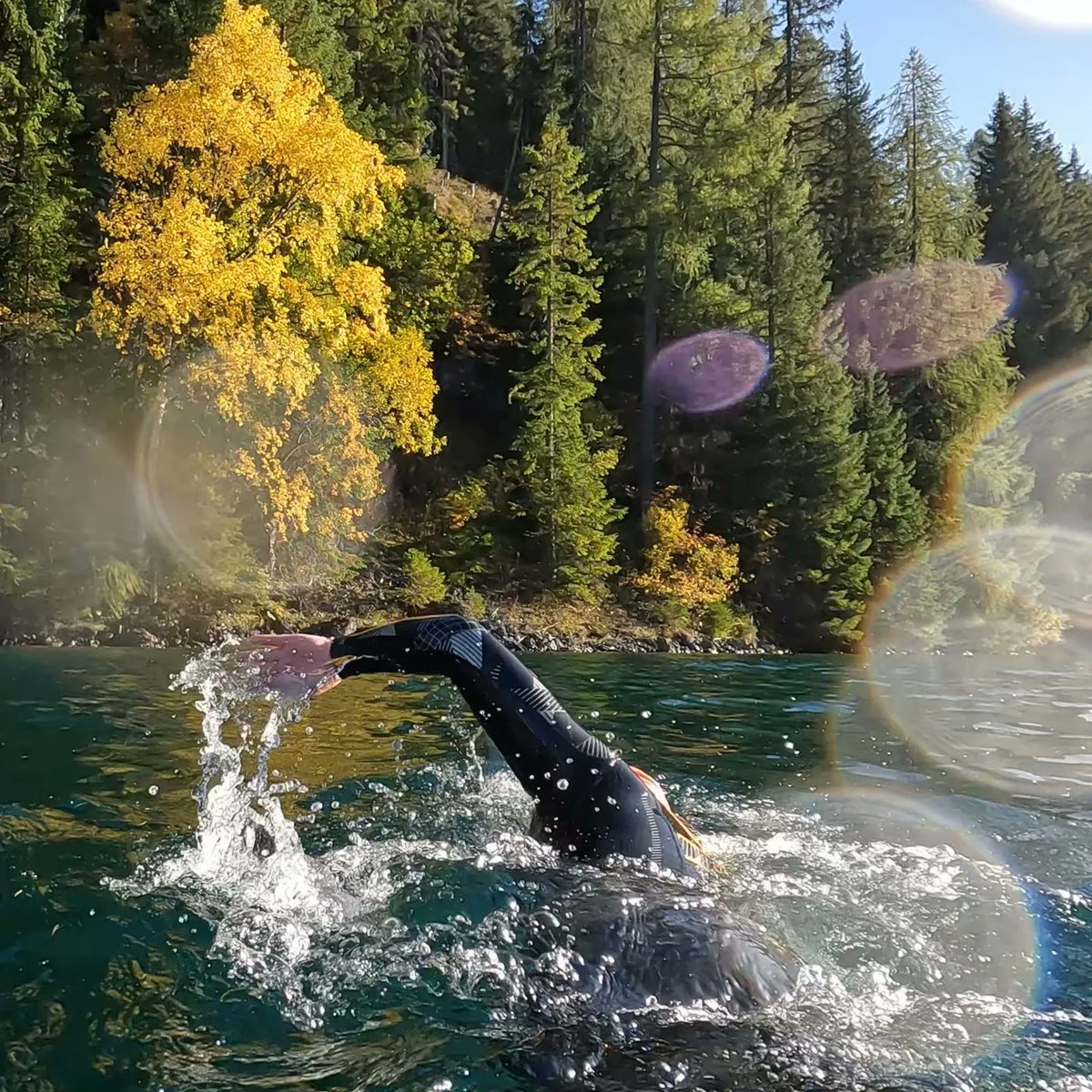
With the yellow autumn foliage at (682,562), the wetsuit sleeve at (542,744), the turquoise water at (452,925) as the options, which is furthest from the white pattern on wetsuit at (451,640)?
the yellow autumn foliage at (682,562)

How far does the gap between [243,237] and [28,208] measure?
505cm

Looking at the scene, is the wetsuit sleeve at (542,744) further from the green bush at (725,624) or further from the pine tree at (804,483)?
the pine tree at (804,483)

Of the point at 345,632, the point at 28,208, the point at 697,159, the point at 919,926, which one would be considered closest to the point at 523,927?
the point at 919,926

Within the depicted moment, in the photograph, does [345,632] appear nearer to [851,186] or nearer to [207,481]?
[207,481]

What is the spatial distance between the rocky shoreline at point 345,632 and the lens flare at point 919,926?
1081 centimetres

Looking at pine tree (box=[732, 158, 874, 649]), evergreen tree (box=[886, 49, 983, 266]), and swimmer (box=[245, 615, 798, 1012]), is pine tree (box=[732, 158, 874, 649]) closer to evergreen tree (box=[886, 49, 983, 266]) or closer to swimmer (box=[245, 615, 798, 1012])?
evergreen tree (box=[886, 49, 983, 266])

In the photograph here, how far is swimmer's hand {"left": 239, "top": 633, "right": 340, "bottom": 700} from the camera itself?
15.4ft

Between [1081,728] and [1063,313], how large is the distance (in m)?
38.3

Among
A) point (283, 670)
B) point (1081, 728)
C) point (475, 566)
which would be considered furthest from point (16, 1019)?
point (475, 566)

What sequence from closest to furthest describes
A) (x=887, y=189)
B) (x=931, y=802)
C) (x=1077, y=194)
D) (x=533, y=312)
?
(x=931, y=802), (x=533, y=312), (x=887, y=189), (x=1077, y=194)

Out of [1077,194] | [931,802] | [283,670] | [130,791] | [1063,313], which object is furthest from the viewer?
[1077,194]

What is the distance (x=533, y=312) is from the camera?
94.7 ft

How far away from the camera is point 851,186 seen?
39.3 m

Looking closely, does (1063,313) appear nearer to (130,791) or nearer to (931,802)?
(931,802)
